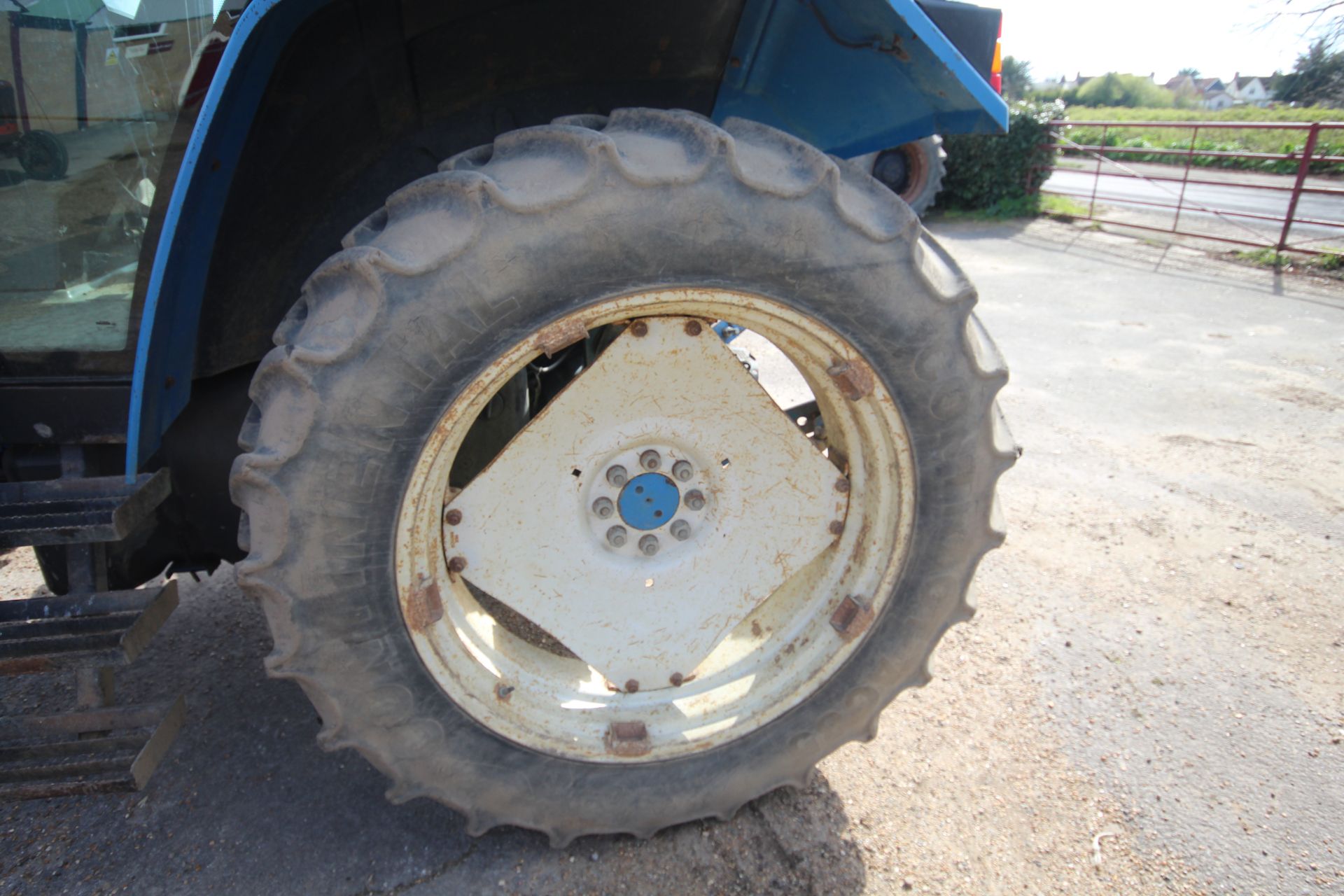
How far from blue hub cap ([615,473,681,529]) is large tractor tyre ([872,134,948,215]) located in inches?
407

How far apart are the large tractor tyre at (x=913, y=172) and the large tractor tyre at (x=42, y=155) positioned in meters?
10.7

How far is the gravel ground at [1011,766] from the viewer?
191 cm

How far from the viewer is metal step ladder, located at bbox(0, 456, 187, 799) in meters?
1.65

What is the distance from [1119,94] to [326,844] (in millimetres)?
79955

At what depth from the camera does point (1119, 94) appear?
6556 cm

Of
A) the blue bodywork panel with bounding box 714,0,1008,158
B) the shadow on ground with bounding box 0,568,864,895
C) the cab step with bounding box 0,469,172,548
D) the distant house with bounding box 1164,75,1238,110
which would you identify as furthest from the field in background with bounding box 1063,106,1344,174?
the distant house with bounding box 1164,75,1238,110

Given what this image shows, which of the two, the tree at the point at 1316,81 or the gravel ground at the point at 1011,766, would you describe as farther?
the tree at the point at 1316,81

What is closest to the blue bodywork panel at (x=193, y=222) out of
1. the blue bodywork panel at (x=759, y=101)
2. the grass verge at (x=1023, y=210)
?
the blue bodywork panel at (x=759, y=101)

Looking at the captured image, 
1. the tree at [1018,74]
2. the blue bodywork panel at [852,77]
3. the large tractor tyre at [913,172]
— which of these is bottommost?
the blue bodywork panel at [852,77]

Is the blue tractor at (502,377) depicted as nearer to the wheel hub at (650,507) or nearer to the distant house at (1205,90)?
the wheel hub at (650,507)

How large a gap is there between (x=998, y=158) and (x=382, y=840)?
13.3 m

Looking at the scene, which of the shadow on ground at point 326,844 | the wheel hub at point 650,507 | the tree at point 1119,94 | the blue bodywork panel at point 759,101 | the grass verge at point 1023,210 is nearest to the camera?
the blue bodywork panel at point 759,101

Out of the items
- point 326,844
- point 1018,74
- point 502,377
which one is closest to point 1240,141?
point 1018,74

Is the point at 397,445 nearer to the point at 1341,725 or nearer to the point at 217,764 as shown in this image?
the point at 217,764
